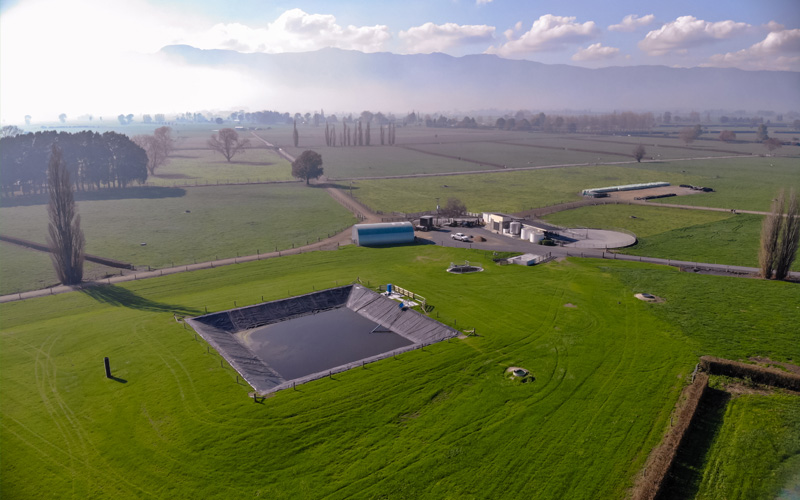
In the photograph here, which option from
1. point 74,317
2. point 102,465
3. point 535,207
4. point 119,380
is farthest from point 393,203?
Result: point 102,465

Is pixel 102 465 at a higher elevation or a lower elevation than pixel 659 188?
lower

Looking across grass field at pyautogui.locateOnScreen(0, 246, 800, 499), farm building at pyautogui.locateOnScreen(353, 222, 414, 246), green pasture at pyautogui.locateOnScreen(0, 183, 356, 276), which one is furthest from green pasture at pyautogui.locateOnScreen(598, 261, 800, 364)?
green pasture at pyautogui.locateOnScreen(0, 183, 356, 276)

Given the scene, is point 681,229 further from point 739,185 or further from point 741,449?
point 739,185

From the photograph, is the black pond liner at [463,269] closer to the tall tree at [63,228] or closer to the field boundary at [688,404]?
the field boundary at [688,404]

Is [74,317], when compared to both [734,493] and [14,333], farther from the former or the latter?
[734,493]

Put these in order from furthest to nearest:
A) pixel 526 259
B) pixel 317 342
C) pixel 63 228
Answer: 1. pixel 526 259
2. pixel 63 228
3. pixel 317 342

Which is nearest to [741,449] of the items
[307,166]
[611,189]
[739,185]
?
[611,189]
